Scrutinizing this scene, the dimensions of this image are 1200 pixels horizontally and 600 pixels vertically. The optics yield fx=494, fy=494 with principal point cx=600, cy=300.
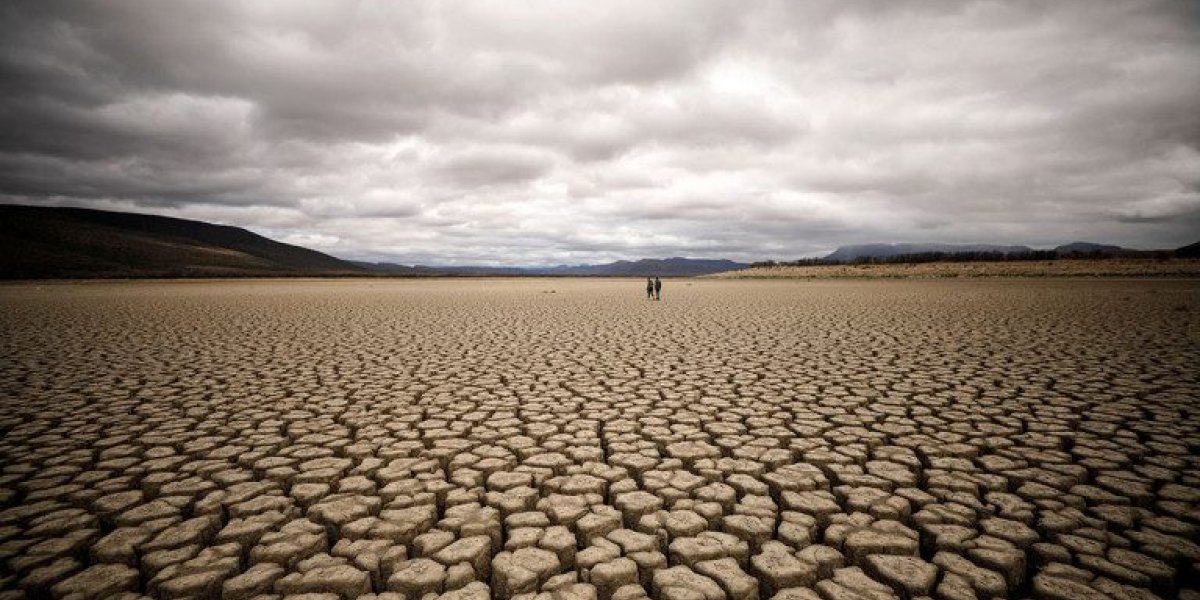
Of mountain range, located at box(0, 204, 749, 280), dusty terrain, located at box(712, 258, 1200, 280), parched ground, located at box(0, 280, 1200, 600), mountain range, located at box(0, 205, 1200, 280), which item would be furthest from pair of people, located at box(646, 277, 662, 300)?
mountain range, located at box(0, 204, 749, 280)

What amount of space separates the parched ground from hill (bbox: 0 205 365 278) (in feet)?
234

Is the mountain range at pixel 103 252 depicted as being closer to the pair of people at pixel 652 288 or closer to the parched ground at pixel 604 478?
the pair of people at pixel 652 288

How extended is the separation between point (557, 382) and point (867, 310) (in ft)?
38.7

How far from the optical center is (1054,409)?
4.21 metres

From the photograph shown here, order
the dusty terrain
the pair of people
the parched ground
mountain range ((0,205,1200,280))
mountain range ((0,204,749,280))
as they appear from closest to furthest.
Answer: the parched ground, the pair of people, the dusty terrain, mountain range ((0,205,1200,280)), mountain range ((0,204,749,280))

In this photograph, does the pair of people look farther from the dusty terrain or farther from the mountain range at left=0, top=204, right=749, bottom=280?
the mountain range at left=0, top=204, right=749, bottom=280

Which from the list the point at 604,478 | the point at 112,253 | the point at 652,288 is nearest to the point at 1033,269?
the point at 652,288

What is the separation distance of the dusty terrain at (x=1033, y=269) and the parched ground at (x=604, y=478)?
39.3m

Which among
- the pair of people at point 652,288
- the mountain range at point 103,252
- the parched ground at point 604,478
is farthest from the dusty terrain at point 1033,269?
the mountain range at point 103,252

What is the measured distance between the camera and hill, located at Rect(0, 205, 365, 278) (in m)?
67.1

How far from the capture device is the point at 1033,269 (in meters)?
37.5

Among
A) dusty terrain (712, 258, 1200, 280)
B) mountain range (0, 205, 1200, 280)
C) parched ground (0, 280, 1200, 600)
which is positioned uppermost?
mountain range (0, 205, 1200, 280)

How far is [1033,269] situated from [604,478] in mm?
47829

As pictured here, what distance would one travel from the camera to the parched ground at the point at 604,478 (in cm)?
203
